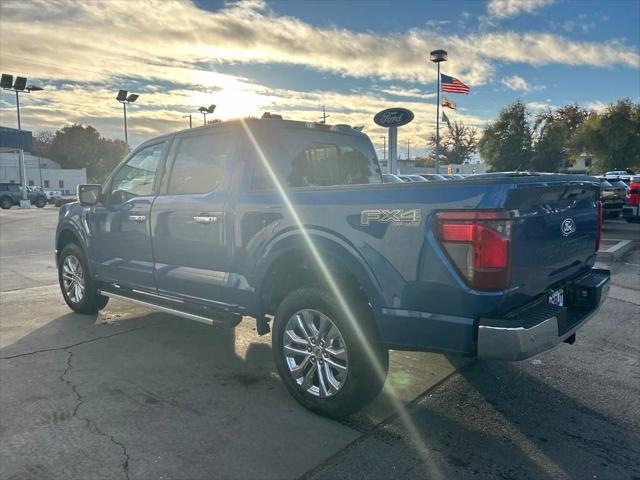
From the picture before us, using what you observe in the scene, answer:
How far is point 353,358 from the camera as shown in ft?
10.6

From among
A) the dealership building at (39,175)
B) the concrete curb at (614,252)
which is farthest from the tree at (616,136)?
the dealership building at (39,175)

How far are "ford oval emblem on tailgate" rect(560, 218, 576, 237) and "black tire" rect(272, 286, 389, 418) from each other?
134 centimetres

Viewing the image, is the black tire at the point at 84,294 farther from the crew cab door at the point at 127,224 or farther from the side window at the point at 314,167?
the side window at the point at 314,167

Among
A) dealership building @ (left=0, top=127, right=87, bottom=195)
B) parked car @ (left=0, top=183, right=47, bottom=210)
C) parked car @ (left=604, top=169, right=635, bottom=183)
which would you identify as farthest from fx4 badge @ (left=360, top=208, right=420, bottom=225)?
dealership building @ (left=0, top=127, right=87, bottom=195)

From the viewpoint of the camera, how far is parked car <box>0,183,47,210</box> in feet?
115

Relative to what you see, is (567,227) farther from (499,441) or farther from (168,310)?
(168,310)

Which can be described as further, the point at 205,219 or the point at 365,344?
the point at 205,219

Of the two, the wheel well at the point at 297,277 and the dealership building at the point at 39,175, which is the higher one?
the dealership building at the point at 39,175

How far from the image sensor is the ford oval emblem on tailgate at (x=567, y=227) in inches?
129

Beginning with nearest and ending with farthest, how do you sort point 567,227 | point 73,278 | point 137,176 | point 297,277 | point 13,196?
point 567,227
point 297,277
point 137,176
point 73,278
point 13,196

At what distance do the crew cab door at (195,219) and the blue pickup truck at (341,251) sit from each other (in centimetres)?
1

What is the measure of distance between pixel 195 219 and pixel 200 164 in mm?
522

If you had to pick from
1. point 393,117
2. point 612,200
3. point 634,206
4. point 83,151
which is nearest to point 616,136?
point 612,200

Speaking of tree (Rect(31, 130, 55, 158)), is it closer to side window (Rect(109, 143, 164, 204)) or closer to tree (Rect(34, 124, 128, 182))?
tree (Rect(34, 124, 128, 182))
